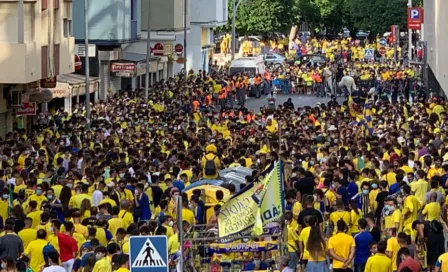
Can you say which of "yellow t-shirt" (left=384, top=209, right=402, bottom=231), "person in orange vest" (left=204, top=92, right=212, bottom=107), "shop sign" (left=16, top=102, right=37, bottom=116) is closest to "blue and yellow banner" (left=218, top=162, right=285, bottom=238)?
"yellow t-shirt" (left=384, top=209, right=402, bottom=231)

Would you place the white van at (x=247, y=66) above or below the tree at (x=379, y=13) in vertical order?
below

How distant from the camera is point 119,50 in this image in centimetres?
5659

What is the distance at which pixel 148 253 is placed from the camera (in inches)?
558

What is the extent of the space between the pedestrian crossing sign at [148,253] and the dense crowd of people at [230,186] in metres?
2.04

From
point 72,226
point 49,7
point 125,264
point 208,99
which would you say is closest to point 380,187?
point 72,226

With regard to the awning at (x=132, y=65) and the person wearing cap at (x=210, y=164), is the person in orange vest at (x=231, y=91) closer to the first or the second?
the awning at (x=132, y=65)

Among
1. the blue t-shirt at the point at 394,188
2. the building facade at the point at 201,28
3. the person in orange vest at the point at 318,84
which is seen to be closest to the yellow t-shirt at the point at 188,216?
the blue t-shirt at the point at 394,188

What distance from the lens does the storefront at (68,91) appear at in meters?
43.9

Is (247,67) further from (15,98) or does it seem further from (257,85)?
(15,98)

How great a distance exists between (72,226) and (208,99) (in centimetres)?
3172

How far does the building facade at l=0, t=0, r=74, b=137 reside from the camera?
35.1 m

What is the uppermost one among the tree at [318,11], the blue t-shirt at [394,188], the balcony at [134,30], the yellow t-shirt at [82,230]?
the tree at [318,11]

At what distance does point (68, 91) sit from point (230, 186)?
21762 millimetres

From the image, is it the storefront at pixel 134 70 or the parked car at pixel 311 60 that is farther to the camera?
the parked car at pixel 311 60
